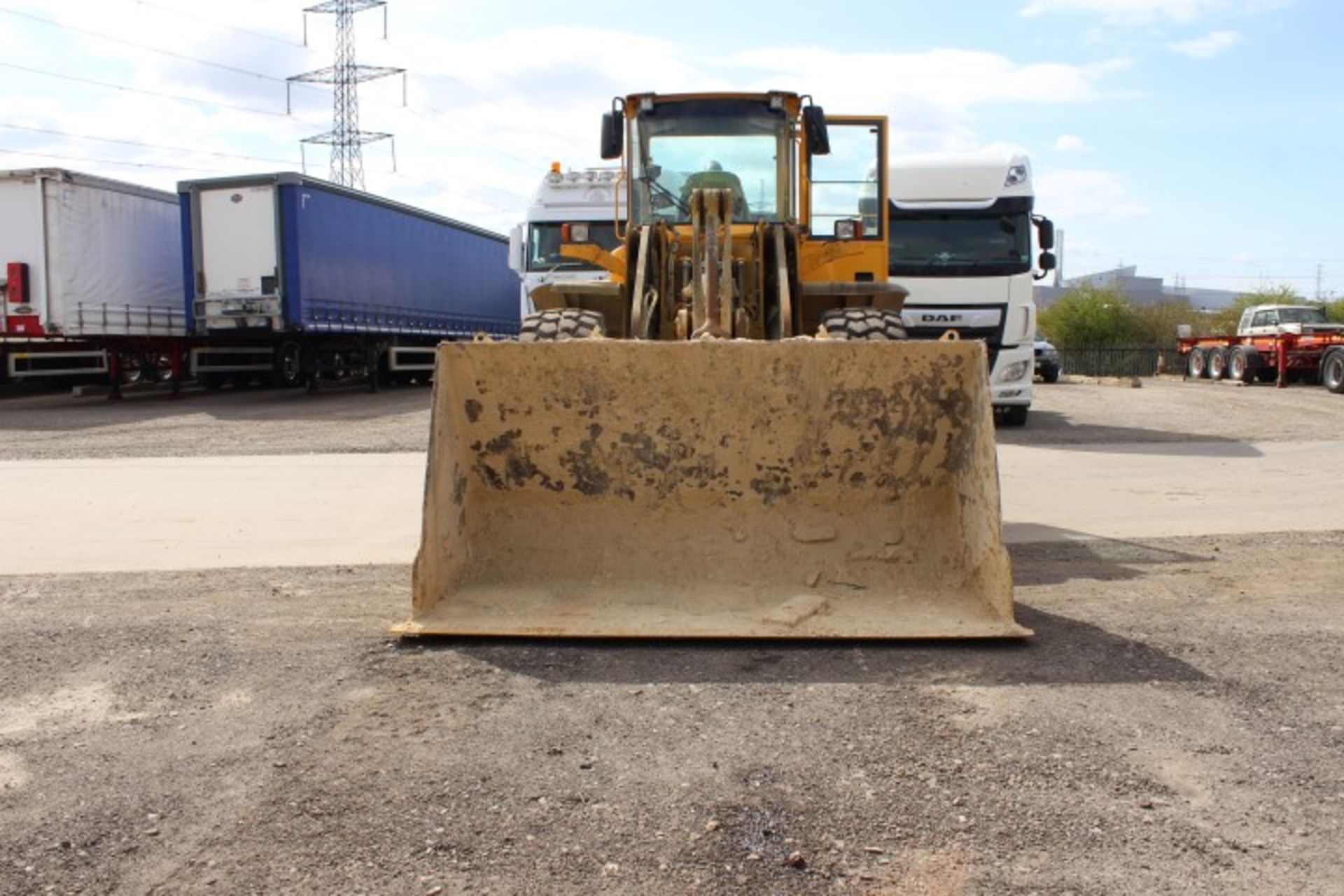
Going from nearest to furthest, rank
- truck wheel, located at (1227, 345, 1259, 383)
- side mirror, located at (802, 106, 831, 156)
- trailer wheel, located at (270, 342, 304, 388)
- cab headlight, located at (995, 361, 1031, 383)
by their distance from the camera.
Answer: side mirror, located at (802, 106, 831, 156) → cab headlight, located at (995, 361, 1031, 383) → trailer wheel, located at (270, 342, 304, 388) → truck wheel, located at (1227, 345, 1259, 383)

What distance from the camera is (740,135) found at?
7574mm

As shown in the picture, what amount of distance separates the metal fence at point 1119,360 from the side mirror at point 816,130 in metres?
34.5

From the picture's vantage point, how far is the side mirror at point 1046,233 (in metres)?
13.0

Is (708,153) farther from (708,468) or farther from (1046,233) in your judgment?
(1046,233)

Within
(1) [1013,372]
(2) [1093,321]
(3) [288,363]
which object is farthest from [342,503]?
(2) [1093,321]

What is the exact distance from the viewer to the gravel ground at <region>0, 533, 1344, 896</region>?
106 inches

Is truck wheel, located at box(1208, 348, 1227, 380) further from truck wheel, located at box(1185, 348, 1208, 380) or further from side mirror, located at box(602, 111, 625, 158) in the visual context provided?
side mirror, located at box(602, 111, 625, 158)

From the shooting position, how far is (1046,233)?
42.9 feet

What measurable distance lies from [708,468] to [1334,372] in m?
23.5

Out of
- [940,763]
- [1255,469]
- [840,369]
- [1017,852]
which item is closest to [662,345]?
[840,369]

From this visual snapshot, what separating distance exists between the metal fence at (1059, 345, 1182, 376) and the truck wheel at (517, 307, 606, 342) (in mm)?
35654

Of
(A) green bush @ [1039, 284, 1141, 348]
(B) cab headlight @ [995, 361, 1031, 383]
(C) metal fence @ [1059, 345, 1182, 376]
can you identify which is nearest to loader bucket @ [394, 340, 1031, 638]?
(B) cab headlight @ [995, 361, 1031, 383]

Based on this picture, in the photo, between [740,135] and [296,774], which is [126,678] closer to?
[296,774]

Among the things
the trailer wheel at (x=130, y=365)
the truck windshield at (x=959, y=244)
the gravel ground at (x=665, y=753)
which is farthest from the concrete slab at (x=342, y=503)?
the trailer wheel at (x=130, y=365)
